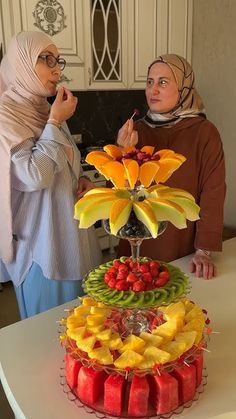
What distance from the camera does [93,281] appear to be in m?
0.77

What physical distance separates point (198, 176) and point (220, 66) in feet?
6.60

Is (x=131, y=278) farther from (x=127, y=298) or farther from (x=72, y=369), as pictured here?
(x=72, y=369)

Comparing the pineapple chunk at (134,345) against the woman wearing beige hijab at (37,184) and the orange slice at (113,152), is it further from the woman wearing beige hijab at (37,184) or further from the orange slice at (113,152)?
the woman wearing beige hijab at (37,184)

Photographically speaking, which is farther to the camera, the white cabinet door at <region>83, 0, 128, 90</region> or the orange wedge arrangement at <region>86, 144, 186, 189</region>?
the white cabinet door at <region>83, 0, 128, 90</region>

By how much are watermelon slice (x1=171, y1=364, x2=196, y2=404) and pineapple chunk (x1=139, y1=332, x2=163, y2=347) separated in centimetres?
5

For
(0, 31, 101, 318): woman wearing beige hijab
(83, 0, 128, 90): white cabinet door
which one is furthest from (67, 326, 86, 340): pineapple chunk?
(83, 0, 128, 90): white cabinet door

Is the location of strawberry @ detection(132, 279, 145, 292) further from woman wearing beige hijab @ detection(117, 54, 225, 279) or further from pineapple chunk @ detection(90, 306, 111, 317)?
woman wearing beige hijab @ detection(117, 54, 225, 279)

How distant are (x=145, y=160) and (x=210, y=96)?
2633mm

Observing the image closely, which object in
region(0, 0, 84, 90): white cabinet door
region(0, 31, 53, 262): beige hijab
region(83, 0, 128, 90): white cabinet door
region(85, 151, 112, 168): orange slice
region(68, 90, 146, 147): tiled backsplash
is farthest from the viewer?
region(68, 90, 146, 147): tiled backsplash

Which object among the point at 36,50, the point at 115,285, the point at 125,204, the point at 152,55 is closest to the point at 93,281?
the point at 115,285

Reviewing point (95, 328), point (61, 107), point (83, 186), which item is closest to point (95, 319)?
point (95, 328)

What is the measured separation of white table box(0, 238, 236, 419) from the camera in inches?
27.4

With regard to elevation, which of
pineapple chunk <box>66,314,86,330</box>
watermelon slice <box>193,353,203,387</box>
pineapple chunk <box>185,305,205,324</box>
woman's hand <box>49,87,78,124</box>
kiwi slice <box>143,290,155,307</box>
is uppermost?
woman's hand <box>49,87,78,124</box>

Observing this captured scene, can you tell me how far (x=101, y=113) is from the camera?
10.8 feet
